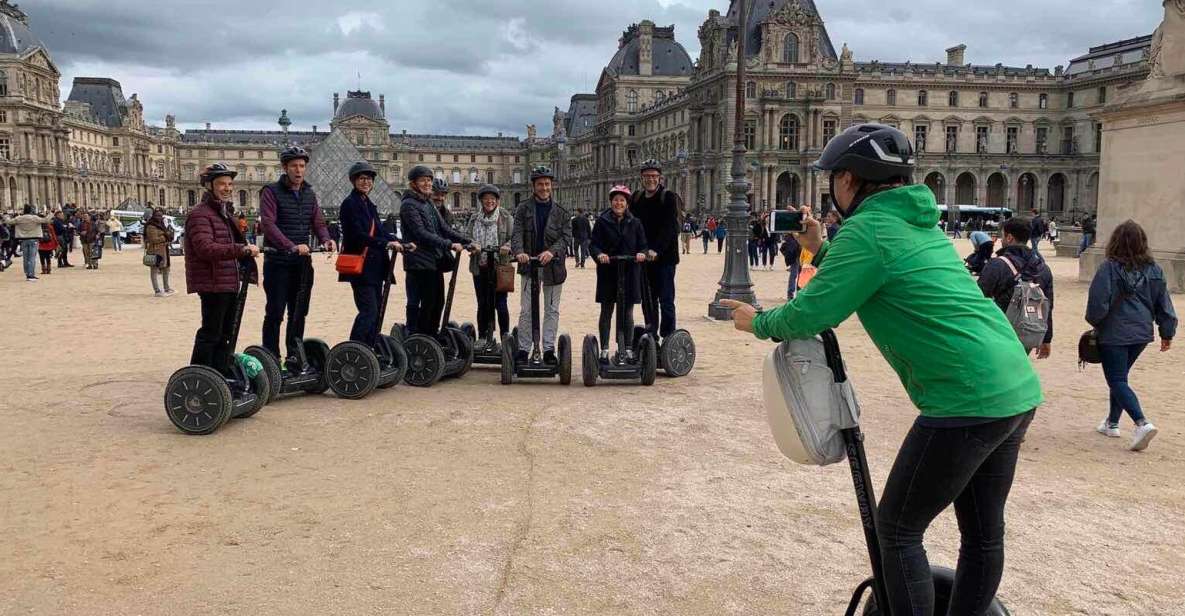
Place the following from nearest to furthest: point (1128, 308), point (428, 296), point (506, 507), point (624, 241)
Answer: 1. point (506, 507)
2. point (1128, 308)
3. point (624, 241)
4. point (428, 296)

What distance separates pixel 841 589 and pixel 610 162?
104004 millimetres

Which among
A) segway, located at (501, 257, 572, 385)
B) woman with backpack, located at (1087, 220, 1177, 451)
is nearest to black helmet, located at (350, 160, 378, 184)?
segway, located at (501, 257, 572, 385)

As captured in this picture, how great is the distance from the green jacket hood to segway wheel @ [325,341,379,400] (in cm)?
603

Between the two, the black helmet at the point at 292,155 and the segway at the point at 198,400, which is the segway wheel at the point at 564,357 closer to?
the black helmet at the point at 292,155

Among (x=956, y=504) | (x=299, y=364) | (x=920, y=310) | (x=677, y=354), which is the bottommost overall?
(x=677, y=354)

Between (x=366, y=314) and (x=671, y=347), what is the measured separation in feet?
10.2

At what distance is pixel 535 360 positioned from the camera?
29.3 ft

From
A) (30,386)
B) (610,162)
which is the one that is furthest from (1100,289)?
(610,162)

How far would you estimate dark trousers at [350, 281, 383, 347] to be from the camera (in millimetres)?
8305

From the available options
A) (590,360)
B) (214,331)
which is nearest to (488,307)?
(590,360)

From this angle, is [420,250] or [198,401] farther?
[420,250]

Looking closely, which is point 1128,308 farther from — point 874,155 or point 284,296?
point 284,296

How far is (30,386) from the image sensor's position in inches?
335

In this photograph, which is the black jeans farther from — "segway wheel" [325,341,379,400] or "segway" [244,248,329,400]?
"segway" [244,248,329,400]
